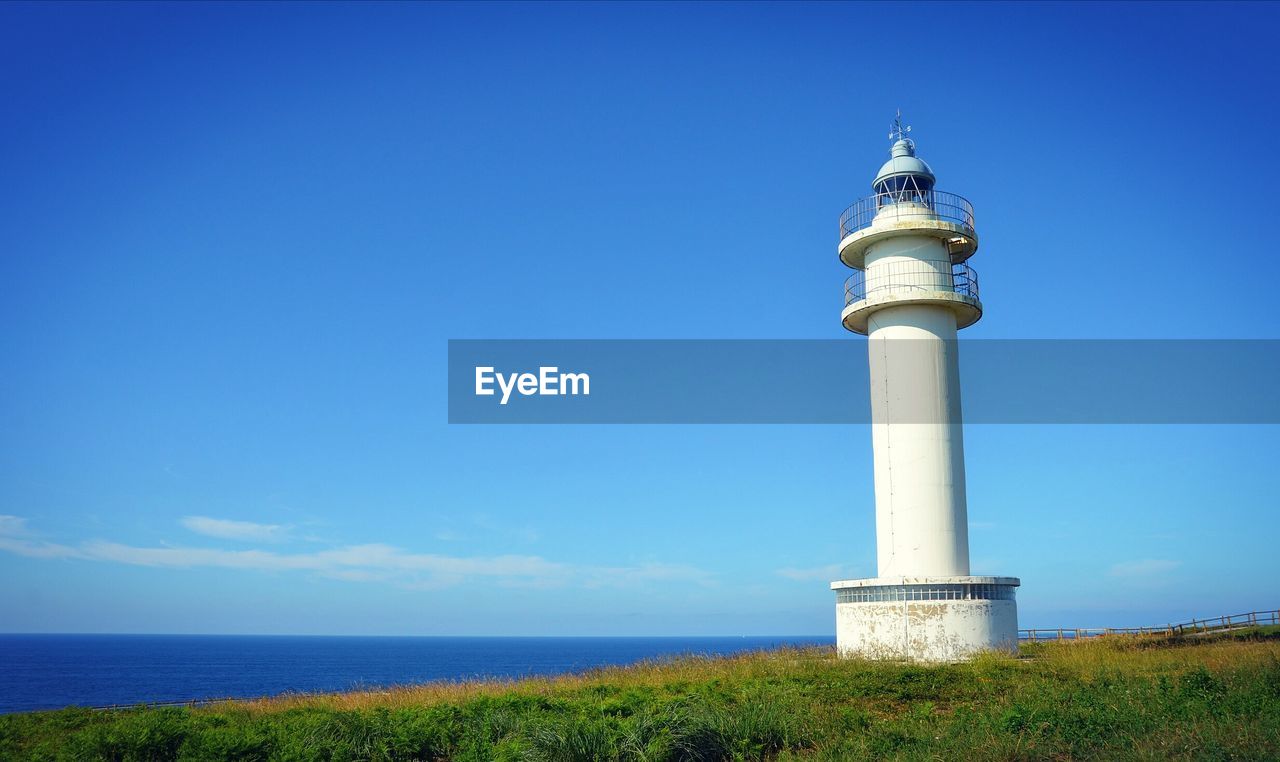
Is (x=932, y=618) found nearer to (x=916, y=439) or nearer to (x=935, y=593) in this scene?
(x=935, y=593)

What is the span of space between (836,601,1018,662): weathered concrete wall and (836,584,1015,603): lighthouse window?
137 millimetres

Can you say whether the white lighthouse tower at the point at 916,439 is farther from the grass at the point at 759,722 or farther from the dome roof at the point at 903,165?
the grass at the point at 759,722

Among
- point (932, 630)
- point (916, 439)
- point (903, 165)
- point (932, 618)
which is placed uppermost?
point (903, 165)

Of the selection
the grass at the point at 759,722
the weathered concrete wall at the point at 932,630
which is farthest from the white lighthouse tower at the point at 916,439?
the grass at the point at 759,722

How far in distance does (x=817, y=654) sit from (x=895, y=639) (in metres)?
3.26

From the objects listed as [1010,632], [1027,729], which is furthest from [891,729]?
[1010,632]

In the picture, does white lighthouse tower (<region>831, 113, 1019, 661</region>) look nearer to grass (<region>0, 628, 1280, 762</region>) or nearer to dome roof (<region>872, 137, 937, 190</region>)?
dome roof (<region>872, 137, 937, 190</region>)

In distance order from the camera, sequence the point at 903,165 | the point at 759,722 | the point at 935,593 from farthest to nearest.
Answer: the point at 903,165
the point at 935,593
the point at 759,722

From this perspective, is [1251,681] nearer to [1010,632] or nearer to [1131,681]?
[1131,681]

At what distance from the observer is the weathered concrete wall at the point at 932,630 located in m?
23.0

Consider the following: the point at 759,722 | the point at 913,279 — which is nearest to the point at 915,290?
the point at 913,279

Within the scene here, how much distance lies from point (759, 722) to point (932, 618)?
12309 millimetres

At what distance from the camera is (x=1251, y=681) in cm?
1447

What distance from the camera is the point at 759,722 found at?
1255 centimetres
